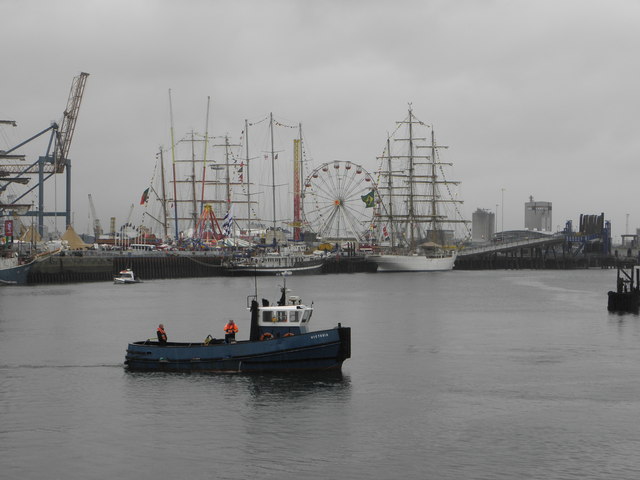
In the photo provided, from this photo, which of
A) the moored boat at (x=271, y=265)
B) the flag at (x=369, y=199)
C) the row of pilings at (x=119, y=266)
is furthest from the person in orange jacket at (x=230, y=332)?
the flag at (x=369, y=199)

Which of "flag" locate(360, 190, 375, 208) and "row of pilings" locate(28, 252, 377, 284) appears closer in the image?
"row of pilings" locate(28, 252, 377, 284)

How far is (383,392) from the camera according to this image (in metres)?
45.2

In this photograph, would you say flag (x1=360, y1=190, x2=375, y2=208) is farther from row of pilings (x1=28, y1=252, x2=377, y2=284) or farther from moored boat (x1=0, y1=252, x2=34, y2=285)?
moored boat (x1=0, y1=252, x2=34, y2=285)

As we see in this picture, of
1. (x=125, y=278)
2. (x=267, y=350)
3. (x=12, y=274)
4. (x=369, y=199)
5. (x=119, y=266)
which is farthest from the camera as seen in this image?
(x=369, y=199)

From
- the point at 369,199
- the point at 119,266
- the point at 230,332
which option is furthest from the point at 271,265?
the point at 230,332

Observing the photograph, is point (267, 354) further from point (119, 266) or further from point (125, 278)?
point (119, 266)

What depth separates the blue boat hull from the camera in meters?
47.0

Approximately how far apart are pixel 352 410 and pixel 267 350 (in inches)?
305

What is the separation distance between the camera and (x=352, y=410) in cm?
4081

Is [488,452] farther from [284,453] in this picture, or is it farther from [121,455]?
[121,455]

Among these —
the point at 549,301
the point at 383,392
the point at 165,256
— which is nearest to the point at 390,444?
the point at 383,392

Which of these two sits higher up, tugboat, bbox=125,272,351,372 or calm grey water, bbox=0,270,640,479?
tugboat, bbox=125,272,351,372

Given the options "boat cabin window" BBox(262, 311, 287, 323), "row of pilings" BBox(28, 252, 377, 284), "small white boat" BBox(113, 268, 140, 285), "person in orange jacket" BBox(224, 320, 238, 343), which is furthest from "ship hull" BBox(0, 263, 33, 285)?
"boat cabin window" BBox(262, 311, 287, 323)

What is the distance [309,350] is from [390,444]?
12.3m
